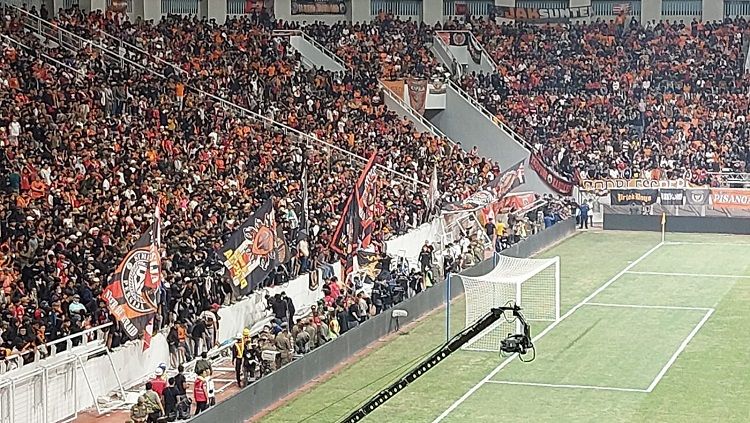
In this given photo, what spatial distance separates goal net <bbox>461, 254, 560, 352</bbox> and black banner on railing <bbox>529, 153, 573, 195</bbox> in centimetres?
1353

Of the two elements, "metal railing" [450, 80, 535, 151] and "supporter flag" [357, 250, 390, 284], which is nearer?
"supporter flag" [357, 250, 390, 284]

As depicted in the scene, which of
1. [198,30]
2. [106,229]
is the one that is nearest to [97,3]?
[198,30]

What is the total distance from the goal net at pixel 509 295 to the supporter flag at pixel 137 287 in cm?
809

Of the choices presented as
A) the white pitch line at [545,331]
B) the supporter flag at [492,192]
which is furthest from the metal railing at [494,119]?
the white pitch line at [545,331]

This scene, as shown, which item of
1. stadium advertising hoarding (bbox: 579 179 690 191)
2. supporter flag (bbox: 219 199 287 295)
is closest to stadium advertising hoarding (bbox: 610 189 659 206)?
stadium advertising hoarding (bbox: 579 179 690 191)

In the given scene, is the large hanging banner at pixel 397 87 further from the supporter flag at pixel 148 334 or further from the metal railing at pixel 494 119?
the supporter flag at pixel 148 334

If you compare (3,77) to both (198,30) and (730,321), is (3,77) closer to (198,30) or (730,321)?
(198,30)

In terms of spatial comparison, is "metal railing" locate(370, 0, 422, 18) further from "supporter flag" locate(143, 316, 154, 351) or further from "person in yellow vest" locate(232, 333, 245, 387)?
"supporter flag" locate(143, 316, 154, 351)

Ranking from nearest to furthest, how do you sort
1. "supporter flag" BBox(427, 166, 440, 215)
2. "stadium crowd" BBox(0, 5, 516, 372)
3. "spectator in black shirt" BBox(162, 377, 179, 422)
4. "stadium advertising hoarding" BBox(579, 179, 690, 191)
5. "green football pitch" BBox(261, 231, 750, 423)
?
"spectator in black shirt" BBox(162, 377, 179, 422)
"green football pitch" BBox(261, 231, 750, 423)
"stadium crowd" BBox(0, 5, 516, 372)
"supporter flag" BBox(427, 166, 440, 215)
"stadium advertising hoarding" BBox(579, 179, 690, 191)

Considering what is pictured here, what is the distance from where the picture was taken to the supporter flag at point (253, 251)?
75.9 ft

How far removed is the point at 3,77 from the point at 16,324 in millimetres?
12760

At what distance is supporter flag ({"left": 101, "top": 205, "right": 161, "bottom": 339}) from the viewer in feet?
64.6

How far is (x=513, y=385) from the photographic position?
78.8ft

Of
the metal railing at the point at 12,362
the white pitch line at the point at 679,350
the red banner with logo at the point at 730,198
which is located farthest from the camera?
the red banner with logo at the point at 730,198
